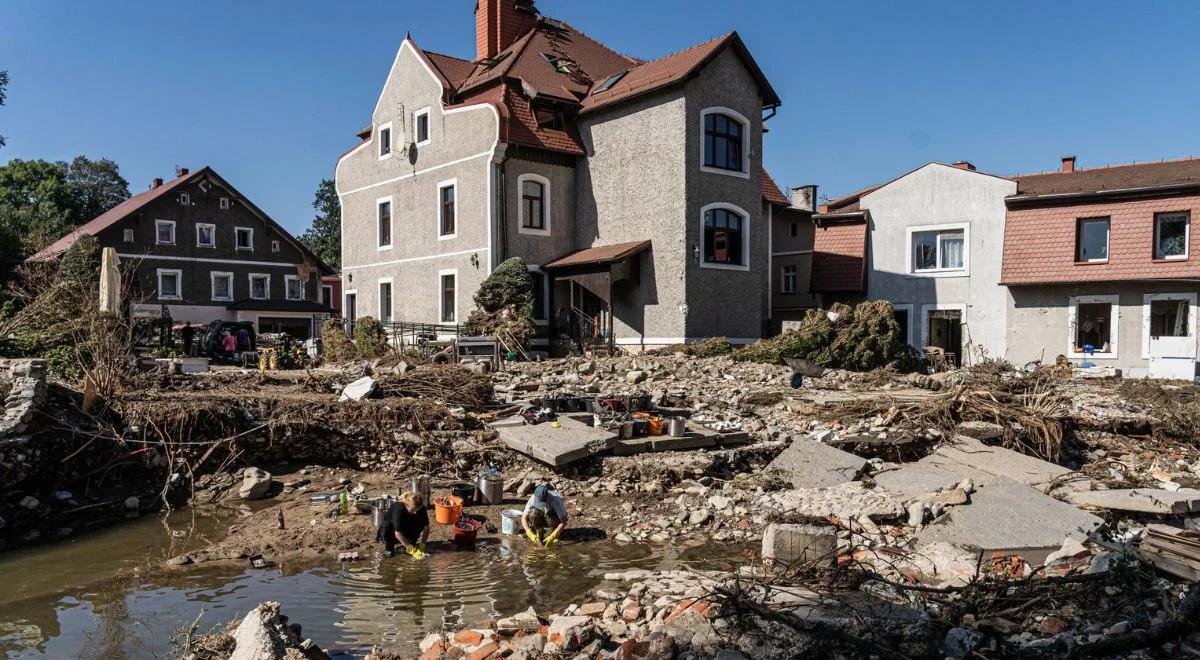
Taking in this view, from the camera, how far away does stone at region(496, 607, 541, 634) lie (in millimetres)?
6035

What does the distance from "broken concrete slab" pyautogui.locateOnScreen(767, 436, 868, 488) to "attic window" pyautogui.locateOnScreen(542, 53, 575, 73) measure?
18400 millimetres

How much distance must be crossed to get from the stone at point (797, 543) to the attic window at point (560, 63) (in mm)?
21719

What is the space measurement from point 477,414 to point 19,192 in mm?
54786

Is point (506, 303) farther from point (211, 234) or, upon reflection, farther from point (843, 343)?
point (211, 234)

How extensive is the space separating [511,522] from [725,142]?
54.4ft

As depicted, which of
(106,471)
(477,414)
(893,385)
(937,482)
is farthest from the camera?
(893,385)

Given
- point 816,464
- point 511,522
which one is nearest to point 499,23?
point 816,464

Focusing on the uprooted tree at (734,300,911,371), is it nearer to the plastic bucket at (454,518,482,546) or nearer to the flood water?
the flood water

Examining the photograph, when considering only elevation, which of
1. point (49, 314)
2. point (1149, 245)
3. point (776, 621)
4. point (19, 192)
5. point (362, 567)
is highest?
point (19, 192)

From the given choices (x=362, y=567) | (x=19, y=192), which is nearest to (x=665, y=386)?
(x=362, y=567)

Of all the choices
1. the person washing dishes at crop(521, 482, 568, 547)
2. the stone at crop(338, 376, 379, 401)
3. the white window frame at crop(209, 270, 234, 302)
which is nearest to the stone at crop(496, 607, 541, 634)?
the person washing dishes at crop(521, 482, 568, 547)

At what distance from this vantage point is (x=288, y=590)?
24.4ft

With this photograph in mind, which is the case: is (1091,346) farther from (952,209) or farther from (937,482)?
(937,482)

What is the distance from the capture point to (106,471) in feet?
35.8
